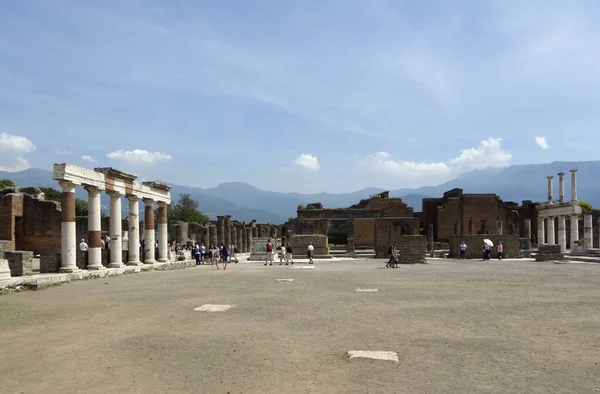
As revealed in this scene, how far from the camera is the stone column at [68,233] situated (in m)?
20.8

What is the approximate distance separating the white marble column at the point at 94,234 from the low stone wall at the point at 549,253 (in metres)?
27.8

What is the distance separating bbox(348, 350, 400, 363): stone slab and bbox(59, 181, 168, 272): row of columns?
1645 centimetres

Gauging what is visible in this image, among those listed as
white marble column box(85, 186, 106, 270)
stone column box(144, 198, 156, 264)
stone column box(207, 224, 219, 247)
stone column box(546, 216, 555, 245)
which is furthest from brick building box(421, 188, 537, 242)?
white marble column box(85, 186, 106, 270)

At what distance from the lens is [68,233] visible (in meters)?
20.8

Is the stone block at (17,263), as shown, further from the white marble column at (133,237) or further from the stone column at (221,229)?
the stone column at (221,229)

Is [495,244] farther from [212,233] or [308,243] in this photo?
[212,233]

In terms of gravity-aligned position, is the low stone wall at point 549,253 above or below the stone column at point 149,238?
below

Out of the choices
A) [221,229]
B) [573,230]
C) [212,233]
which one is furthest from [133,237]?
[573,230]

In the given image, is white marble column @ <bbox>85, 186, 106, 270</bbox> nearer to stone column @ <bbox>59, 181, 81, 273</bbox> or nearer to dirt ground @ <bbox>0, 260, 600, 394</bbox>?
stone column @ <bbox>59, 181, 81, 273</bbox>

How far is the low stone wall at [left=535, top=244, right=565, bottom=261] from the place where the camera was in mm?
34594

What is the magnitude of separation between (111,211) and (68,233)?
4.70 meters

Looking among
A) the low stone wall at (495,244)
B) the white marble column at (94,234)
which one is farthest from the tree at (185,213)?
the white marble column at (94,234)

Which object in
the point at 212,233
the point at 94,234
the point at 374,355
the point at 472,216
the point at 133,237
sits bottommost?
the point at 374,355

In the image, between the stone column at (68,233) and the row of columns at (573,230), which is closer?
the stone column at (68,233)
